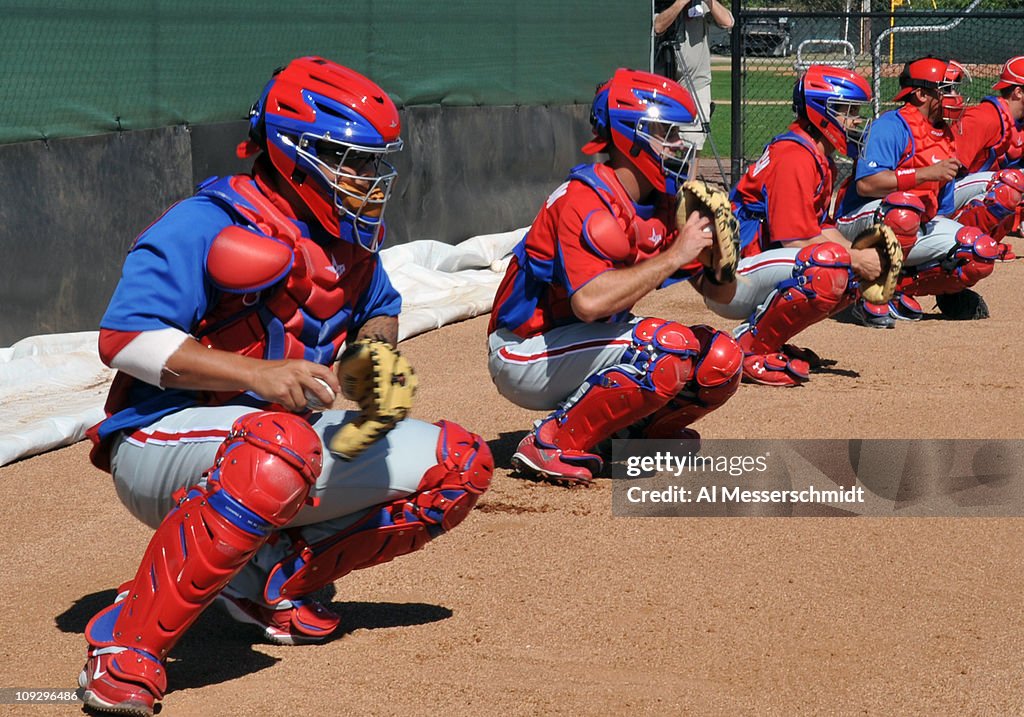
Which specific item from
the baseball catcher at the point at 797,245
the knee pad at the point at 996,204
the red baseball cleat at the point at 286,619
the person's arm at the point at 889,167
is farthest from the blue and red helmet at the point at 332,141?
the knee pad at the point at 996,204

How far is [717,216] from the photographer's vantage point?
4.99 metres

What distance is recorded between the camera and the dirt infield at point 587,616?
342 cm

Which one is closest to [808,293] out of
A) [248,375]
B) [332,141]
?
[332,141]

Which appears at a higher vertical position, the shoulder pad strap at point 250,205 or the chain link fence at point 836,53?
the shoulder pad strap at point 250,205

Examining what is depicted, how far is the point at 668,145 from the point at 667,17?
8.34m

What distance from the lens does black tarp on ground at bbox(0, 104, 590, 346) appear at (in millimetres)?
6988

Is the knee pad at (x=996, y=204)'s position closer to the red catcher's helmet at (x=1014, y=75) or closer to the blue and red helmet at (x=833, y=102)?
the red catcher's helmet at (x=1014, y=75)

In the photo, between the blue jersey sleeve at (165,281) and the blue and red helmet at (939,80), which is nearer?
Answer: the blue jersey sleeve at (165,281)

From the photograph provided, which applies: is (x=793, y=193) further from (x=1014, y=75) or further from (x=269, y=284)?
(x=1014, y=75)

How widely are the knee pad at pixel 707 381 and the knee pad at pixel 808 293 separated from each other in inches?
57.0

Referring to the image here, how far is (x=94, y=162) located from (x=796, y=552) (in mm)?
4643

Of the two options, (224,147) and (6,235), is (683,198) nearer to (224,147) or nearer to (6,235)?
(6,235)

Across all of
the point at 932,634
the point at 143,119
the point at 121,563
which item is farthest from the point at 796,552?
the point at 143,119

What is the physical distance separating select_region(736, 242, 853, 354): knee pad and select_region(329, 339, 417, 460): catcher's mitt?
3592 millimetres
